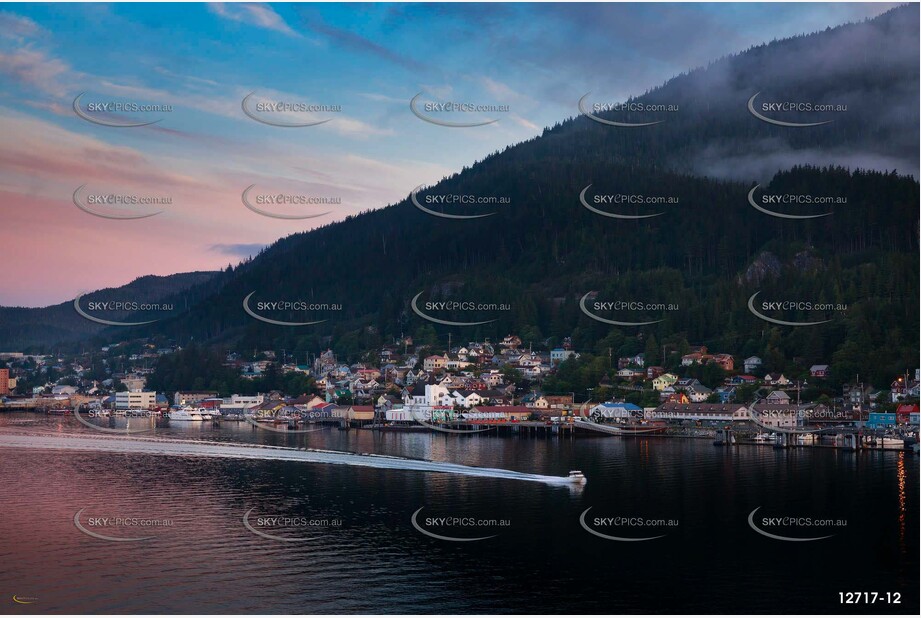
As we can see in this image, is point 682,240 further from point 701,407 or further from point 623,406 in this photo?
point 701,407

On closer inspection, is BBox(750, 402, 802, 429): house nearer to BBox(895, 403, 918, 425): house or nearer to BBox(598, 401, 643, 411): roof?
BBox(895, 403, 918, 425): house

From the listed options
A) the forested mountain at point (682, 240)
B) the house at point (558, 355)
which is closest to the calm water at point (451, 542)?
the forested mountain at point (682, 240)

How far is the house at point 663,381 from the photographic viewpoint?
40.6 m

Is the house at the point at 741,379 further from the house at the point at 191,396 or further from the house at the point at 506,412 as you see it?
the house at the point at 191,396

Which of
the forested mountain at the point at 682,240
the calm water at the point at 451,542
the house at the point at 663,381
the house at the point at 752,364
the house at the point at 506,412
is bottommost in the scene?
the calm water at the point at 451,542

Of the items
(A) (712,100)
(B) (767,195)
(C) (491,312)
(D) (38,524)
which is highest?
(A) (712,100)

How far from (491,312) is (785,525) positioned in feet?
142

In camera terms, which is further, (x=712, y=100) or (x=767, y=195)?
(x=712, y=100)

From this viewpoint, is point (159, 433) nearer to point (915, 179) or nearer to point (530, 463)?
point (530, 463)

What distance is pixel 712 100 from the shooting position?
8481 cm

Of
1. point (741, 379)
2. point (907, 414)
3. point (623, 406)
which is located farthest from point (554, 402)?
point (907, 414)

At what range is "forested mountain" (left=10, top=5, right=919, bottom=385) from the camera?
45594 millimetres

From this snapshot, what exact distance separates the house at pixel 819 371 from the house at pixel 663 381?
19.5 ft

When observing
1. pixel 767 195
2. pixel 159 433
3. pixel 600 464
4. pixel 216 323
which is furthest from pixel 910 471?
pixel 216 323
